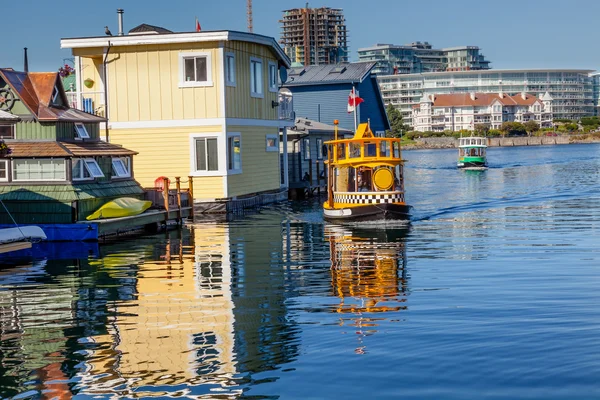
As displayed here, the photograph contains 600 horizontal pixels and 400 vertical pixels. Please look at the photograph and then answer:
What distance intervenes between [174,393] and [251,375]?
3.84 feet

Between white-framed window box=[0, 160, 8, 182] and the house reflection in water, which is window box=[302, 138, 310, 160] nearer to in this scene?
the house reflection in water

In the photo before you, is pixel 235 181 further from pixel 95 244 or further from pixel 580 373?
pixel 580 373

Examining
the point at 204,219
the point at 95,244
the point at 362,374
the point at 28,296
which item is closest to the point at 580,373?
the point at 362,374

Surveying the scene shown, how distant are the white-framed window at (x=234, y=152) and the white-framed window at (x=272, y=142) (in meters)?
4.01

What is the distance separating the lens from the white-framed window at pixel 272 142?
42.7m

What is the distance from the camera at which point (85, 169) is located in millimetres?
28922

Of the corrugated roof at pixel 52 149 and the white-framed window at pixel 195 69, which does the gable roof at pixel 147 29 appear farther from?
the corrugated roof at pixel 52 149

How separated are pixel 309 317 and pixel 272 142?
2823cm

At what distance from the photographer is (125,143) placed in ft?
124

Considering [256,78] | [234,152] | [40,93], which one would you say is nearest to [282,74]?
[256,78]

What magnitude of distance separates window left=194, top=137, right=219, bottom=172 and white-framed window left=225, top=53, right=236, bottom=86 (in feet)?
7.91

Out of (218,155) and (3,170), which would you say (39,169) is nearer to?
(3,170)

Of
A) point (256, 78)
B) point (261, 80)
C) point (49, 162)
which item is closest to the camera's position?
point (49, 162)

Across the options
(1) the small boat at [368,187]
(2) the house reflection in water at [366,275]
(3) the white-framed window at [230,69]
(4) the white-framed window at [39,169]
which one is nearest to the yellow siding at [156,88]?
(3) the white-framed window at [230,69]
